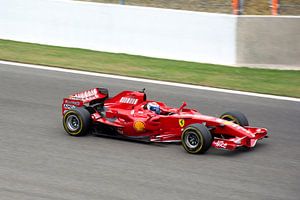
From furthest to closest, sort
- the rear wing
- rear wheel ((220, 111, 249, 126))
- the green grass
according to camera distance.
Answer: the green grass, the rear wing, rear wheel ((220, 111, 249, 126))

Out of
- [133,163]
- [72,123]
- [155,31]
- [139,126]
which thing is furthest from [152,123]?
[155,31]

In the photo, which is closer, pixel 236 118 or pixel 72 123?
pixel 236 118

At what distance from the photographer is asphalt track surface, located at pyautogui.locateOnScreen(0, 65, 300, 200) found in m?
8.62

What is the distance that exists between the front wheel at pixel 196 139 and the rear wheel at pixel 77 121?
5.14 feet

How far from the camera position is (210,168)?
9.54 metres

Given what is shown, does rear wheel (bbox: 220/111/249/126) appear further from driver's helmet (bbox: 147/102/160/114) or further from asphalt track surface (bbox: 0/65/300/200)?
driver's helmet (bbox: 147/102/160/114)

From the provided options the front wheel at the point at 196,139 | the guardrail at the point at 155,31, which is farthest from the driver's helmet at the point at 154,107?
the guardrail at the point at 155,31

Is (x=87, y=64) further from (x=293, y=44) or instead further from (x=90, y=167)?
(x=90, y=167)

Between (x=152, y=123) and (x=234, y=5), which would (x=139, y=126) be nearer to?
(x=152, y=123)

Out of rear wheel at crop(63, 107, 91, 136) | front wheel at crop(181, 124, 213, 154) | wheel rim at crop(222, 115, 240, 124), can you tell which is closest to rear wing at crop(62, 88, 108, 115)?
rear wheel at crop(63, 107, 91, 136)

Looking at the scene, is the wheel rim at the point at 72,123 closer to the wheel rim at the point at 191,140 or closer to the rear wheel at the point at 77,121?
the rear wheel at the point at 77,121

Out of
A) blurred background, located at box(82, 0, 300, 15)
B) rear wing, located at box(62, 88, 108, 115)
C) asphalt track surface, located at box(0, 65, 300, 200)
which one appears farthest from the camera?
blurred background, located at box(82, 0, 300, 15)

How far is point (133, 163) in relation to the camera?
31.9 ft

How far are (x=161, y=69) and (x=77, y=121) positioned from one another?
5046 millimetres
